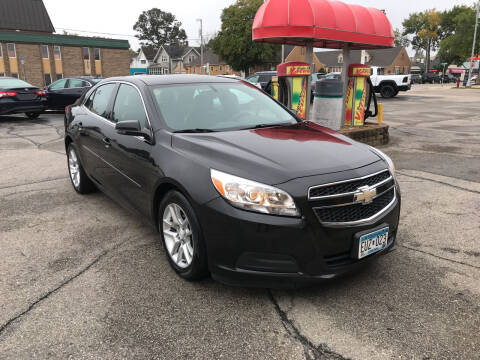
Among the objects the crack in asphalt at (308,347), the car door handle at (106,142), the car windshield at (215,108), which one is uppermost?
the car windshield at (215,108)

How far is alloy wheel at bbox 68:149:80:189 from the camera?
551 centimetres

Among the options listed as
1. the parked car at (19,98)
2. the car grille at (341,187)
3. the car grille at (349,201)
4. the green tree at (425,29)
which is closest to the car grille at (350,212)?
the car grille at (349,201)

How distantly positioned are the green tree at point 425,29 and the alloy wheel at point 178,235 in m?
112

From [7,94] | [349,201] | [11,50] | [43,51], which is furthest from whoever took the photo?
[43,51]

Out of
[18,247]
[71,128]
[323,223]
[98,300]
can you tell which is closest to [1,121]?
[71,128]

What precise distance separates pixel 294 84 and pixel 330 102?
89 cm

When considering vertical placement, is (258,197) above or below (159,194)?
above

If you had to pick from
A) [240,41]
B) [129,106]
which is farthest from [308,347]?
[240,41]

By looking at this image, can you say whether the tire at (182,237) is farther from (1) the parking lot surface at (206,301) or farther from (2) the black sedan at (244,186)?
(1) the parking lot surface at (206,301)

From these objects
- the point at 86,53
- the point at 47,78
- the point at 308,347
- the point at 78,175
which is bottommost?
the point at 308,347

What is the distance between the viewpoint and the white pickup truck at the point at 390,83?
2472 cm

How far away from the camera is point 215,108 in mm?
3887

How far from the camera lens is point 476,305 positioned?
2871 millimetres

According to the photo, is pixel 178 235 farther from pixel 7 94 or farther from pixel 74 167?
pixel 7 94
